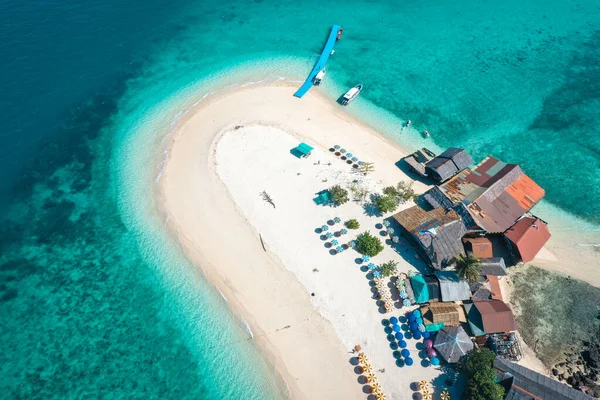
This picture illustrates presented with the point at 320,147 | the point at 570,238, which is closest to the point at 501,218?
the point at 570,238

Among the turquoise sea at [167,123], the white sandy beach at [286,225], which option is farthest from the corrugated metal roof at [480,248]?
the turquoise sea at [167,123]

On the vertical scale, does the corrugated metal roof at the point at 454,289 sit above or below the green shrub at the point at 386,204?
below

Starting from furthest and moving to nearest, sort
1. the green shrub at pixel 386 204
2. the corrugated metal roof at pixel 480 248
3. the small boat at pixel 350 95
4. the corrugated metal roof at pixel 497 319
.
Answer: the small boat at pixel 350 95
the green shrub at pixel 386 204
the corrugated metal roof at pixel 480 248
the corrugated metal roof at pixel 497 319

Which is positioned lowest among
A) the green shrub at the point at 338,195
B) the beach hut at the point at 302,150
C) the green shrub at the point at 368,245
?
the green shrub at the point at 368,245

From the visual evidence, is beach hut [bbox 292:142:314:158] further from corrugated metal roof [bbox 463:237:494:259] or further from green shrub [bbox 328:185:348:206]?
corrugated metal roof [bbox 463:237:494:259]

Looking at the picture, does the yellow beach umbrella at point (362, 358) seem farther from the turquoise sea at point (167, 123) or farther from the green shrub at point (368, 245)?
the green shrub at point (368, 245)

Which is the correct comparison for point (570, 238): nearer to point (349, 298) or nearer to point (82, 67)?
point (349, 298)

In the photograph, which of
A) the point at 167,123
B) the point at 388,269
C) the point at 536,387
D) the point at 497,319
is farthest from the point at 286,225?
the point at 536,387
